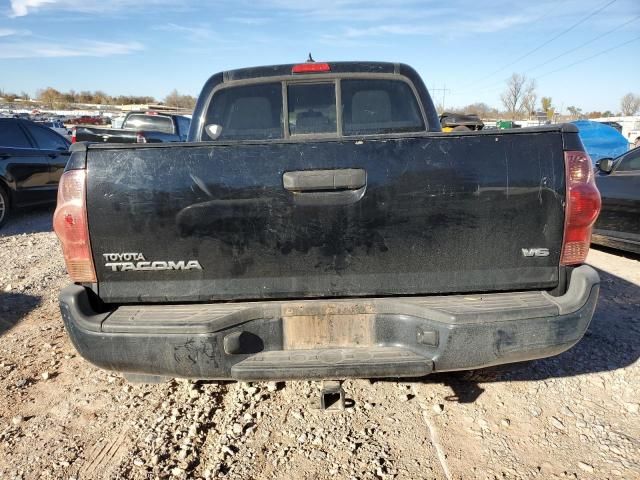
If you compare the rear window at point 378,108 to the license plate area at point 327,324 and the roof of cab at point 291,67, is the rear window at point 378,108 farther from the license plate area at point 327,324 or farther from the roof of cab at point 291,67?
the license plate area at point 327,324

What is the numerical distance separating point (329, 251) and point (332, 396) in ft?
3.24

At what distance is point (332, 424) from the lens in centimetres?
263

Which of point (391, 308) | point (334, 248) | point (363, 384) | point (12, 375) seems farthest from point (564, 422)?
point (12, 375)

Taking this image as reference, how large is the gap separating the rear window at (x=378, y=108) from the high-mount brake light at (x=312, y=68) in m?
0.17

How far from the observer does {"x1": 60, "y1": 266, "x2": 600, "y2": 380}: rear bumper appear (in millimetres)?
2055

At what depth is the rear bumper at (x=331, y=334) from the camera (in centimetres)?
205

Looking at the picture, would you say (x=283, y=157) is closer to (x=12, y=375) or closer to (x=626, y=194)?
(x=12, y=375)

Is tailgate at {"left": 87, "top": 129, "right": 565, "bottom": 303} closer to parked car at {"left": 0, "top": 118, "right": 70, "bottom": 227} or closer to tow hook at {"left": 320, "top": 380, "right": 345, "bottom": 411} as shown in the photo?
tow hook at {"left": 320, "top": 380, "right": 345, "bottom": 411}

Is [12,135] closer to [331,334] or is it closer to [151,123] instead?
[151,123]

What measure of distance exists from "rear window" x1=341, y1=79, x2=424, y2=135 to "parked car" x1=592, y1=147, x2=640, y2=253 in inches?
153

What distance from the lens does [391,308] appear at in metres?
2.13

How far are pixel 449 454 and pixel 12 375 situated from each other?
295cm

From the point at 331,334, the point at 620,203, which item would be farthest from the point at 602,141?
the point at 331,334

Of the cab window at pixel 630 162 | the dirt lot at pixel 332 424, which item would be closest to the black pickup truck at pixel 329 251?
the dirt lot at pixel 332 424
